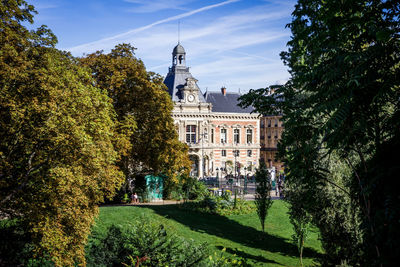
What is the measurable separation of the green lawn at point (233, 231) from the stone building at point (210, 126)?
28489 mm

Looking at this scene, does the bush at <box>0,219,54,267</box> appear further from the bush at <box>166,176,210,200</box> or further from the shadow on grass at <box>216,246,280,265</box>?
the bush at <box>166,176,210,200</box>

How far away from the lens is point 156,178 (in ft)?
84.6

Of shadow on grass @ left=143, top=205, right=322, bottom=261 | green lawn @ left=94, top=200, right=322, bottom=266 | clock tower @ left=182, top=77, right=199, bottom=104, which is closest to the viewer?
green lawn @ left=94, top=200, right=322, bottom=266

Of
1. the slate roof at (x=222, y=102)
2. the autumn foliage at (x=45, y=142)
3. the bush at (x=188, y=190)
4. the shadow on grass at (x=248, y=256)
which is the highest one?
the slate roof at (x=222, y=102)

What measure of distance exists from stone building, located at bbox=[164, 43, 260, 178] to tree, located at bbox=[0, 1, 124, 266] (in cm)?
3895

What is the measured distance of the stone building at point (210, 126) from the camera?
52188 mm

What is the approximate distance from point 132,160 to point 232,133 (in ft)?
117

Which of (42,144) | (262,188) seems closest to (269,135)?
(262,188)

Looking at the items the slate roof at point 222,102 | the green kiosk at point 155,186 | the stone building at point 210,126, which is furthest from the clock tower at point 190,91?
the green kiosk at point 155,186

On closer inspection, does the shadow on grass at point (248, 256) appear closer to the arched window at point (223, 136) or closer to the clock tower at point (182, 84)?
the clock tower at point (182, 84)

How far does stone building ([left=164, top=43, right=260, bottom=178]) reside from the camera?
52188mm

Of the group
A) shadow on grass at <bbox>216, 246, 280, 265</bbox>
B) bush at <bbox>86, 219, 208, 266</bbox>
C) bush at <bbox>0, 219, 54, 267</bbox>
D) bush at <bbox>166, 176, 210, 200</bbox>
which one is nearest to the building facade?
bush at <bbox>166, 176, 210, 200</bbox>

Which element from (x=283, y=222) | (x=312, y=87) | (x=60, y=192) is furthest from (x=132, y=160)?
(x=312, y=87)

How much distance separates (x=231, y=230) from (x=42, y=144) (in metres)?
12.4
